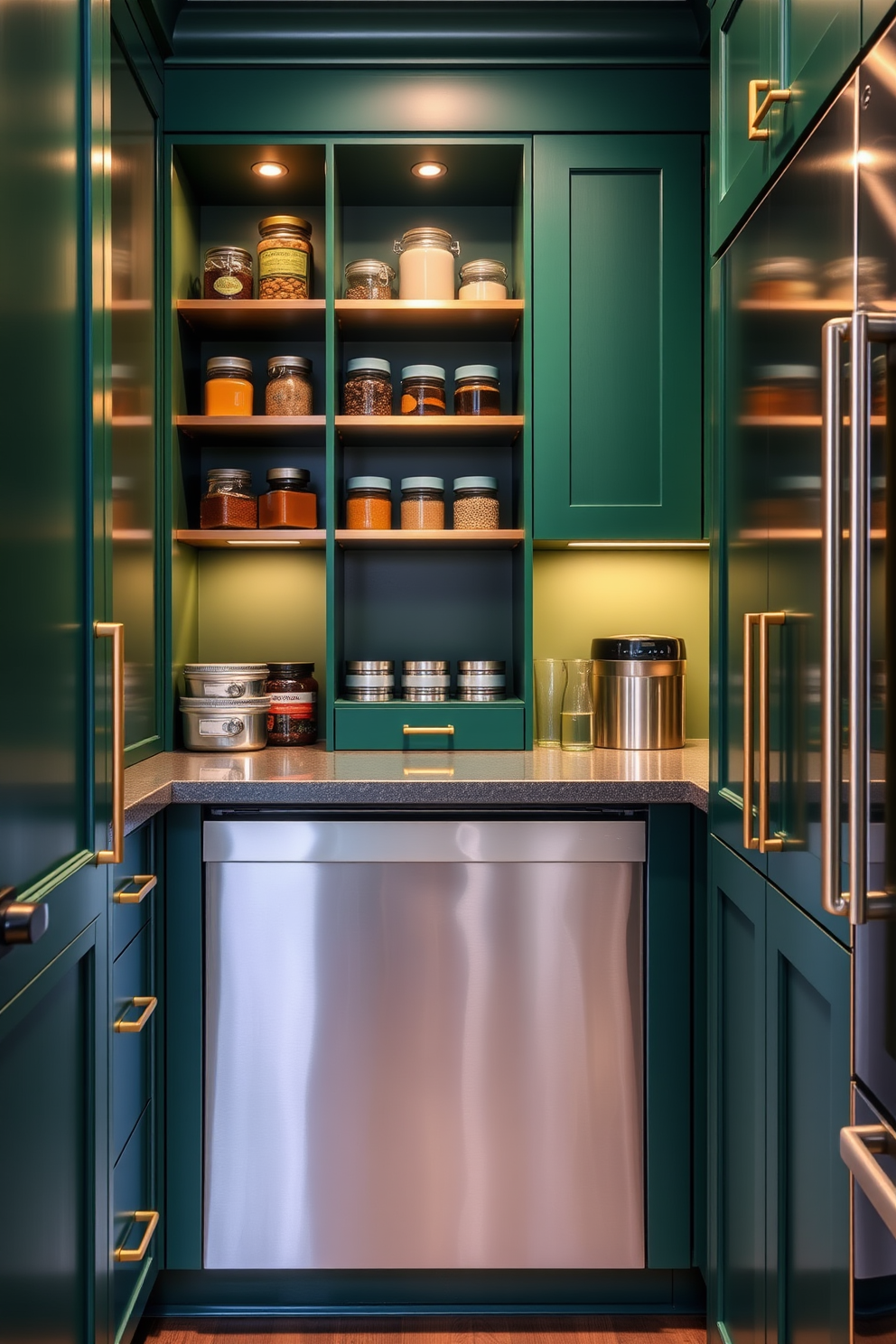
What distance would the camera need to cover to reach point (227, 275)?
2113 mm

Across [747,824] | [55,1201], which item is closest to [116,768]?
[55,1201]

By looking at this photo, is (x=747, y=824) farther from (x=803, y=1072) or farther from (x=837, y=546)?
(x=837, y=546)

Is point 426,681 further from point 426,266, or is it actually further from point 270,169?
point 270,169

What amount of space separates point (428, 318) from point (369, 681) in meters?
0.82

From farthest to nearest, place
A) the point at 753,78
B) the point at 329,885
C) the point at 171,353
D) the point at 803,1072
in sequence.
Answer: the point at 171,353, the point at 329,885, the point at 753,78, the point at 803,1072

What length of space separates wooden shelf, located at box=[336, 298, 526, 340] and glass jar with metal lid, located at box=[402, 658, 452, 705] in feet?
2.52

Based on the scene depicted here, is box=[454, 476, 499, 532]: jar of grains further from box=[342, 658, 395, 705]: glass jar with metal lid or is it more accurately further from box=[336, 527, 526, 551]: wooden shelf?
box=[342, 658, 395, 705]: glass jar with metal lid

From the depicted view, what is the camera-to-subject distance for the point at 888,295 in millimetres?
795

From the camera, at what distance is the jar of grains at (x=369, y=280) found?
2.12 m

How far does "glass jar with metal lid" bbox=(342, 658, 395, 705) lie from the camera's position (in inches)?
84.0

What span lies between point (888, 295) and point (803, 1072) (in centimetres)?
81

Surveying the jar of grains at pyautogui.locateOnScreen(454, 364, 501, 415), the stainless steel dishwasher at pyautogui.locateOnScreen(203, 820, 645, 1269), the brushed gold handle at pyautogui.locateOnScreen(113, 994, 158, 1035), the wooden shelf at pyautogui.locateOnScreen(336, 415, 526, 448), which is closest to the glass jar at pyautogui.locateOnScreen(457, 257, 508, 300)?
the jar of grains at pyautogui.locateOnScreen(454, 364, 501, 415)

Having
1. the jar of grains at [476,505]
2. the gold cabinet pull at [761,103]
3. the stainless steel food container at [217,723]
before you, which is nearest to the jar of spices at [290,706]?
the stainless steel food container at [217,723]

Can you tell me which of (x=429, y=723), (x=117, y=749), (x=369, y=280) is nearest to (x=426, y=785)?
(x=429, y=723)
